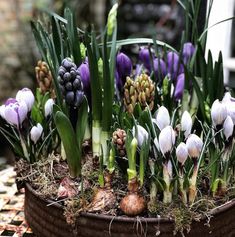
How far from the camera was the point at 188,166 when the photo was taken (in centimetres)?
71

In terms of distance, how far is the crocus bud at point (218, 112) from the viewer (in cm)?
72

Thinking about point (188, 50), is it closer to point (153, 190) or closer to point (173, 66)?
point (173, 66)

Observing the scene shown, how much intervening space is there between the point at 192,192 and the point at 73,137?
189 millimetres

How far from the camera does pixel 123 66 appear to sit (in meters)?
0.89

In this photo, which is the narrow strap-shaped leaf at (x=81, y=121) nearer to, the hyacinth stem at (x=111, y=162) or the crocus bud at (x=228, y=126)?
the hyacinth stem at (x=111, y=162)

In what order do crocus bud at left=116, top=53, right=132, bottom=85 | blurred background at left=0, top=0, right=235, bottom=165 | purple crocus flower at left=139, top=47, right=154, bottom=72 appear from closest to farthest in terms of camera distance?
1. crocus bud at left=116, top=53, right=132, bottom=85
2. purple crocus flower at left=139, top=47, right=154, bottom=72
3. blurred background at left=0, top=0, right=235, bottom=165

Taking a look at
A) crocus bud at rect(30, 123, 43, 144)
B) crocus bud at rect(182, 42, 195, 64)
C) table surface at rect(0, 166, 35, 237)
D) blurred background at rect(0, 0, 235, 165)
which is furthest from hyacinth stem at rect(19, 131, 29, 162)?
blurred background at rect(0, 0, 235, 165)

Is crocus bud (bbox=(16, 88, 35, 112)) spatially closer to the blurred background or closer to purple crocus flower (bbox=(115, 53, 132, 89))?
purple crocus flower (bbox=(115, 53, 132, 89))

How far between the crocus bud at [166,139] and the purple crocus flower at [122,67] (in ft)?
0.78

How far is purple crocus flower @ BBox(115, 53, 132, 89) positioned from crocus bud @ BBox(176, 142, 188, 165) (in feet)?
0.86

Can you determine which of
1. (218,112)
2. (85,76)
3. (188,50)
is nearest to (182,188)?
(218,112)

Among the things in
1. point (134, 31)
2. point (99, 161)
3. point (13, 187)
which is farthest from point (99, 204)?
point (134, 31)

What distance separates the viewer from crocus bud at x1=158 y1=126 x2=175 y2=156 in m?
0.67

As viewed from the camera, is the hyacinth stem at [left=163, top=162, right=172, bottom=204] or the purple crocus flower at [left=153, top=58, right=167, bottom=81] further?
the purple crocus flower at [left=153, top=58, right=167, bottom=81]
